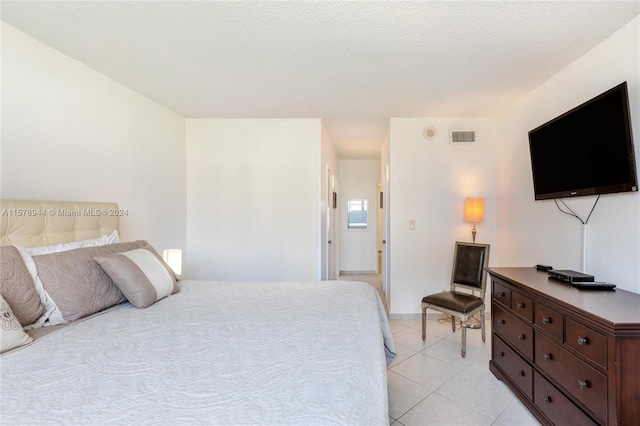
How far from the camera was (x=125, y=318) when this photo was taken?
4.99 ft

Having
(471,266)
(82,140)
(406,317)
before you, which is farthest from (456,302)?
(82,140)

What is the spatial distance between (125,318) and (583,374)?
2.31 metres

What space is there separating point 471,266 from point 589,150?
1.56 metres

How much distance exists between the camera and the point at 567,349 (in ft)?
5.03

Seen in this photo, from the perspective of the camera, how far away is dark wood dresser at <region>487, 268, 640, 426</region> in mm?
1232

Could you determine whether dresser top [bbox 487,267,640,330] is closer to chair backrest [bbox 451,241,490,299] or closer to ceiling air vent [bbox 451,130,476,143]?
chair backrest [bbox 451,241,490,299]

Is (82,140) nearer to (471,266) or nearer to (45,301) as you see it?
(45,301)

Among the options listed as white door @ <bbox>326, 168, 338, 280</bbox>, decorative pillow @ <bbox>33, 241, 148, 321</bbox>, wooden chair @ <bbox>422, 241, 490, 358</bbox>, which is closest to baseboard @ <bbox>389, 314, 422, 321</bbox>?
wooden chair @ <bbox>422, 241, 490, 358</bbox>

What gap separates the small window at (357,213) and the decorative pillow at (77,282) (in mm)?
5039

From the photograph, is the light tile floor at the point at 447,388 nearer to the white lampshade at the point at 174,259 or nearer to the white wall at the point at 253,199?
the white wall at the point at 253,199

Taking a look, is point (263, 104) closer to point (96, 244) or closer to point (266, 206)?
point (266, 206)

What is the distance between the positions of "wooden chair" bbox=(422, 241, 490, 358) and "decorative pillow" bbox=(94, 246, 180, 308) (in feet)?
7.96

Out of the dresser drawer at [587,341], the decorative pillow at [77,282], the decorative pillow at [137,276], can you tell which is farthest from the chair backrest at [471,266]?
the decorative pillow at [77,282]

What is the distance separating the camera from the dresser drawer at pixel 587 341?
130 centimetres
